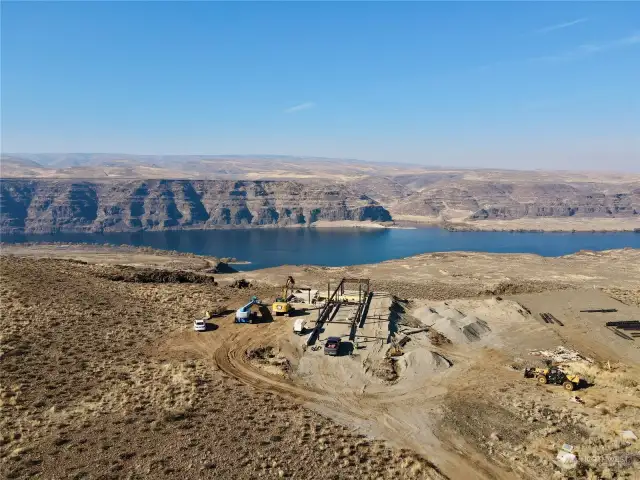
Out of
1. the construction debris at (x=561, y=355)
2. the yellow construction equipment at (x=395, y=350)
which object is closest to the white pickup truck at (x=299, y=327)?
the yellow construction equipment at (x=395, y=350)

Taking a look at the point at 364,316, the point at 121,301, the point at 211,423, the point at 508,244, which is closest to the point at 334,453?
the point at 211,423

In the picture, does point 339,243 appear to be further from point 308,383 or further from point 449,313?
point 308,383

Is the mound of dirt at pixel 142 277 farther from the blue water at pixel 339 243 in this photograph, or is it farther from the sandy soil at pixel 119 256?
the blue water at pixel 339 243

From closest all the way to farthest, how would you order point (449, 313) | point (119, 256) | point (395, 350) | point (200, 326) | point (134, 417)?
point (134, 417) → point (395, 350) → point (200, 326) → point (449, 313) → point (119, 256)

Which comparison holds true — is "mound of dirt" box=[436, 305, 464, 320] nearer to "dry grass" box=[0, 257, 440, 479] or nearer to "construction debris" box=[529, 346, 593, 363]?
"construction debris" box=[529, 346, 593, 363]

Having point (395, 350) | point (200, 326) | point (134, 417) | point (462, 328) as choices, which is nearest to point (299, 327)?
point (395, 350)

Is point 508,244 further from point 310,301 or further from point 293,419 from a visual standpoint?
point 293,419
